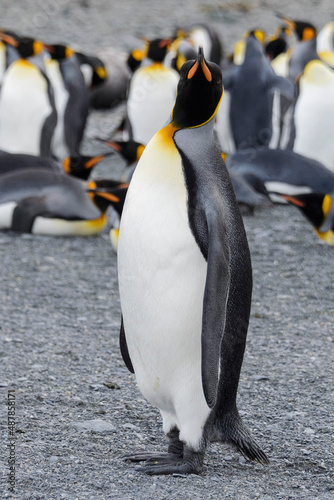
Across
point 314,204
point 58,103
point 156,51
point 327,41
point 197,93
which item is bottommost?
point 58,103

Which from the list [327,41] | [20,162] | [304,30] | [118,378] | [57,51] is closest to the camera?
[118,378]

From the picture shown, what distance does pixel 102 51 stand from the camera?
45.5ft

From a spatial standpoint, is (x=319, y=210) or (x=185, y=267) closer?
(x=185, y=267)

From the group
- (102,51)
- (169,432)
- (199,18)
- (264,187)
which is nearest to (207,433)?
(169,432)

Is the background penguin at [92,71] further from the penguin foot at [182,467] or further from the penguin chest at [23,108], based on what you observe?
the penguin foot at [182,467]

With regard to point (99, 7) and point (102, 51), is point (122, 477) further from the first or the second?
point (99, 7)

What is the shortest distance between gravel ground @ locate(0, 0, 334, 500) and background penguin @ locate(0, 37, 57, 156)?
7.33 feet

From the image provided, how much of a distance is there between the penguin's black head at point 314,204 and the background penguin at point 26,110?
10.1ft

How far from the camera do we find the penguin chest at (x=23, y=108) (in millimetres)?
7969

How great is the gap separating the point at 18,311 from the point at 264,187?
2.97 meters

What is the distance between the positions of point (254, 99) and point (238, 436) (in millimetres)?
6512

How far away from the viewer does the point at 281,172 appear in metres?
6.82

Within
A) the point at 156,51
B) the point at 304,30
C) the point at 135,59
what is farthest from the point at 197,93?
the point at 135,59

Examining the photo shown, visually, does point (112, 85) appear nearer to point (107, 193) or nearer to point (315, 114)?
point (315, 114)
